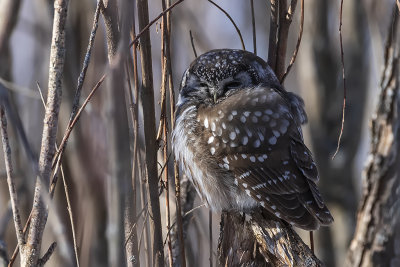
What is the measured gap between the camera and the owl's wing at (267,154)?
2604mm

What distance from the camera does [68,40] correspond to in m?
3.41

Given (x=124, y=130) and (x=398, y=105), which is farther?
(x=398, y=105)

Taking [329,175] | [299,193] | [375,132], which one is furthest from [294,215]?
[329,175]

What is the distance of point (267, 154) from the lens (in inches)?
107

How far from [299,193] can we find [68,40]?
5.26ft

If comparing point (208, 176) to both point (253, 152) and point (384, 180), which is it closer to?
point (253, 152)

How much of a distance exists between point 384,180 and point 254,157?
3.99ft

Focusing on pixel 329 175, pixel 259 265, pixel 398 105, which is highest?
pixel 398 105

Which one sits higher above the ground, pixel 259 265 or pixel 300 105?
pixel 300 105

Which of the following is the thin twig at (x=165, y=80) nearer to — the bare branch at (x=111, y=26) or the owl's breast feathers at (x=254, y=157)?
the bare branch at (x=111, y=26)

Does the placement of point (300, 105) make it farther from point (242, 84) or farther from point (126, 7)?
point (126, 7)

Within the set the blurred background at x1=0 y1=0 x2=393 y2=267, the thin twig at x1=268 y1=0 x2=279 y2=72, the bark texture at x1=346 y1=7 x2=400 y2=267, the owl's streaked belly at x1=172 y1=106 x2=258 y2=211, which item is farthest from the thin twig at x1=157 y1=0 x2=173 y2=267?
the bark texture at x1=346 y1=7 x2=400 y2=267

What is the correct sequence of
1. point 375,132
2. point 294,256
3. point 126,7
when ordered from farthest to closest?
point 375,132 → point 294,256 → point 126,7

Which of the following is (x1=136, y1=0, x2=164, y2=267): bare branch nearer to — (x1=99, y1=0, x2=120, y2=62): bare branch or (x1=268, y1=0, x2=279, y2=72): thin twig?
(x1=99, y1=0, x2=120, y2=62): bare branch
